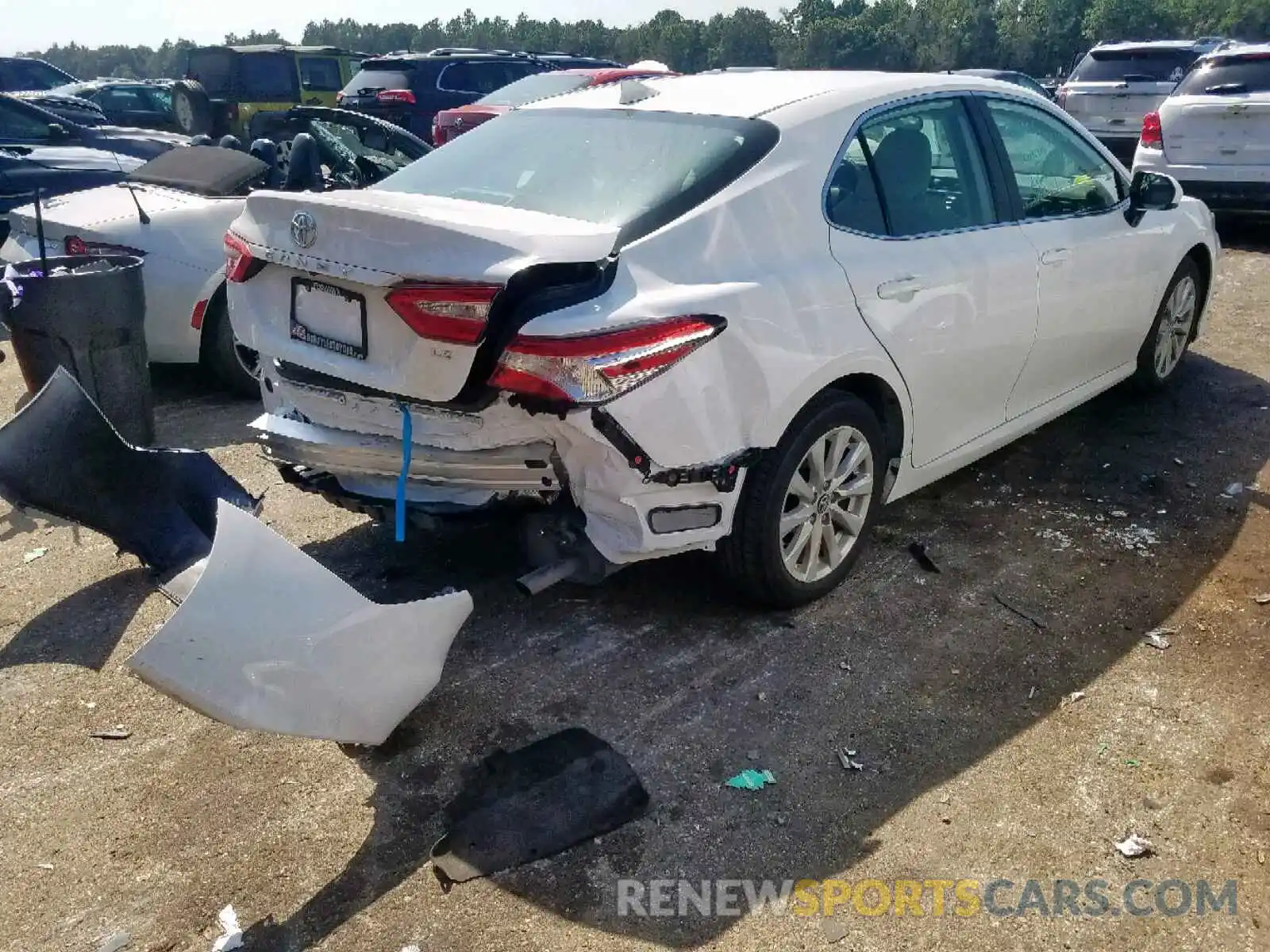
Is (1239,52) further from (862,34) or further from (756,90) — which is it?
(862,34)

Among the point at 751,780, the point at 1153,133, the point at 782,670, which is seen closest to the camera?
the point at 751,780

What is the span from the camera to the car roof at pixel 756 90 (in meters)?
3.74

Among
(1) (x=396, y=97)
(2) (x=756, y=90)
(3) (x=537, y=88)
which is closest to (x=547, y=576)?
(2) (x=756, y=90)

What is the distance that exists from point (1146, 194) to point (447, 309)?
367 cm

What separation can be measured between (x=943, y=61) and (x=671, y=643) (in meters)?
63.0

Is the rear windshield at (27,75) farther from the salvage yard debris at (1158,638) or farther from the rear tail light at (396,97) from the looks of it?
the salvage yard debris at (1158,638)

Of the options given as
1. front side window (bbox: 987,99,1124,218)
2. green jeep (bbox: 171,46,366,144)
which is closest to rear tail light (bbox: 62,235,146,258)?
front side window (bbox: 987,99,1124,218)

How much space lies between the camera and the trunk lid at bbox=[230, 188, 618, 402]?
118 inches

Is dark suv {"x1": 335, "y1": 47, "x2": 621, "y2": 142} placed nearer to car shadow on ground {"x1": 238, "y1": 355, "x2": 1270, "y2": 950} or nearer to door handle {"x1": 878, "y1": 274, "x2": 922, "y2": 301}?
car shadow on ground {"x1": 238, "y1": 355, "x2": 1270, "y2": 950}

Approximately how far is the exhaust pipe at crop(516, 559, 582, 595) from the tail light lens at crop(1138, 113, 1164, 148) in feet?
28.7

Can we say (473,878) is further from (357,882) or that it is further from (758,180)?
(758,180)

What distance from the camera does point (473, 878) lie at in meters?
2.62

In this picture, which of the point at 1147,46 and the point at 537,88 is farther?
the point at 537,88

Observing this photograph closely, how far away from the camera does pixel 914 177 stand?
13.0ft
